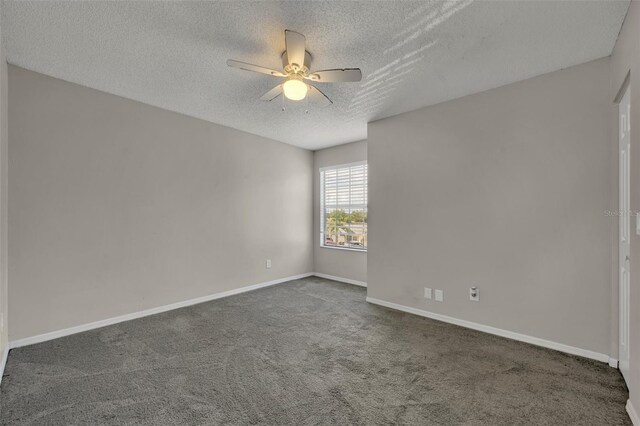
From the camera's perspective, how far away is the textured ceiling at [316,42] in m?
1.95

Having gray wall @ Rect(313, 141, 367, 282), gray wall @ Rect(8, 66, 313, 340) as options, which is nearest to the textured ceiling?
gray wall @ Rect(8, 66, 313, 340)

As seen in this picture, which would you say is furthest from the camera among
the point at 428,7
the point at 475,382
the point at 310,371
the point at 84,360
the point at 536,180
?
the point at 536,180

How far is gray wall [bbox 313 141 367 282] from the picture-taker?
5.12m

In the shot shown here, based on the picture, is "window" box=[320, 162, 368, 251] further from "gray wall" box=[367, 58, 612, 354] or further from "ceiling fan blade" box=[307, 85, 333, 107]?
"ceiling fan blade" box=[307, 85, 333, 107]

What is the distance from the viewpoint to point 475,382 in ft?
7.04

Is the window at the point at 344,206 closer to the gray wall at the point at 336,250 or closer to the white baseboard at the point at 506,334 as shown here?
the gray wall at the point at 336,250

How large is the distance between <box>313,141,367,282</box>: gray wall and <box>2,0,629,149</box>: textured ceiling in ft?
6.29

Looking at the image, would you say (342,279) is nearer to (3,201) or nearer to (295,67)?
(295,67)

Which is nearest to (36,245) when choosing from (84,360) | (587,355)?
(84,360)

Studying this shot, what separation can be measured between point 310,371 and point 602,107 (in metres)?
3.24

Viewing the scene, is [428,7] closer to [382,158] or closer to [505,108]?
[505,108]

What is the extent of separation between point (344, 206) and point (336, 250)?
82cm

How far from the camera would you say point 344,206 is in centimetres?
547

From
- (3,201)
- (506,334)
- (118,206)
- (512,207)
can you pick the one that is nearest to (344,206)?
(512,207)
